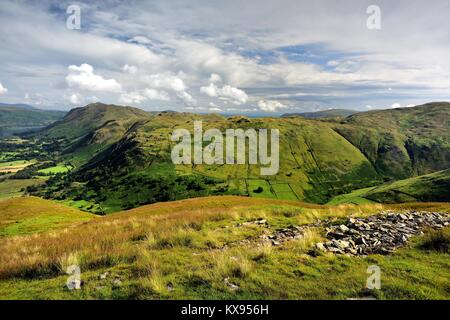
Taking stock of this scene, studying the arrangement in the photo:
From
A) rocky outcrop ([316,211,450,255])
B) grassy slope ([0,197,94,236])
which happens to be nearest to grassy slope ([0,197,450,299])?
rocky outcrop ([316,211,450,255])

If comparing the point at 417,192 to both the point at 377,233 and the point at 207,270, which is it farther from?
the point at 207,270

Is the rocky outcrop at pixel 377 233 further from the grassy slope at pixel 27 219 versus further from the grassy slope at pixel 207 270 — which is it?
the grassy slope at pixel 27 219

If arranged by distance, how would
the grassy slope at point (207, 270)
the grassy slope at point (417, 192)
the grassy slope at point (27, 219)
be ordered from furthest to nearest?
1. the grassy slope at point (417, 192)
2. the grassy slope at point (27, 219)
3. the grassy slope at point (207, 270)

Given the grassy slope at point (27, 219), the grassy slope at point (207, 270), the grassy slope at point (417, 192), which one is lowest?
the grassy slope at point (417, 192)

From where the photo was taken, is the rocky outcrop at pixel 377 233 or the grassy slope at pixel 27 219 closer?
the rocky outcrop at pixel 377 233

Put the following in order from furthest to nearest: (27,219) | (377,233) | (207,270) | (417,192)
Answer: (417,192) → (27,219) → (377,233) → (207,270)

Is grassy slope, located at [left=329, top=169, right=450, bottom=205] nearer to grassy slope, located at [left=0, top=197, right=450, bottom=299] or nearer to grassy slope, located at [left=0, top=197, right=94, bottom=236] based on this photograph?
grassy slope, located at [left=0, top=197, right=94, bottom=236]

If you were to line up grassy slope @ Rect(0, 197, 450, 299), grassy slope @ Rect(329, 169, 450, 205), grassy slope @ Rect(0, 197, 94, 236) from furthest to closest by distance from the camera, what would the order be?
grassy slope @ Rect(329, 169, 450, 205), grassy slope @ Rect(0, 197, 94, 236), grassy slope @ Rect(0, 197, 450, 299)

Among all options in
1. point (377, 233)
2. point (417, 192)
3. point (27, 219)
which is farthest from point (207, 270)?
point (417, 192)

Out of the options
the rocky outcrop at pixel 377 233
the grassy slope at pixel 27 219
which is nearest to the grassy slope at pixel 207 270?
the rocky outcrop at pixel 377 233

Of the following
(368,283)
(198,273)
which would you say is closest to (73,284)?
(198,273)

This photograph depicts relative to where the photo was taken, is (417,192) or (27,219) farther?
(417,192)
